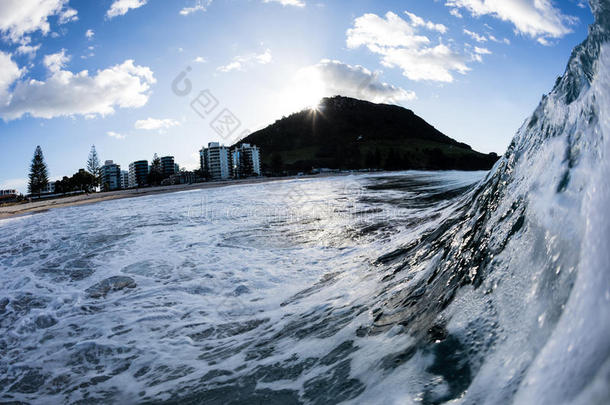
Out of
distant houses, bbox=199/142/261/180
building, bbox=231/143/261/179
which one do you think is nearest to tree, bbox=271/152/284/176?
building, bbox=231/143/261/179

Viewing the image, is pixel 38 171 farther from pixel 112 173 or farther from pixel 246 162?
pixel 112 173

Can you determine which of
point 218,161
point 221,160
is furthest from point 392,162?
point 218,161

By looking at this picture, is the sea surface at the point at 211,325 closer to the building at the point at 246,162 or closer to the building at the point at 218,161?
the building at the point at 246,162

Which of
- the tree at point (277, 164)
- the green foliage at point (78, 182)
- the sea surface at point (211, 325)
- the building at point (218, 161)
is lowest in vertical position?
the sea surface at point (211, 325)

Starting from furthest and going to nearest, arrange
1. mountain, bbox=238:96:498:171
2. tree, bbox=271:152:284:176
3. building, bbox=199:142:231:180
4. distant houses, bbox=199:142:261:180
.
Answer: building, bbox=199:142:231:180 → distant houses, bbox=199:142:261:180 → mountain, bbox=238:96:498:171 → tree, bbox=271:152:284:176

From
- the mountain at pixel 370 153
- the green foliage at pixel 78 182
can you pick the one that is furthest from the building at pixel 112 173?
the green foliage at pixel 78 182

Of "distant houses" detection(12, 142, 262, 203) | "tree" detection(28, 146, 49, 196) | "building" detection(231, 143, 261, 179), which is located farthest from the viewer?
"building" detection(231, 143, 261, 179)

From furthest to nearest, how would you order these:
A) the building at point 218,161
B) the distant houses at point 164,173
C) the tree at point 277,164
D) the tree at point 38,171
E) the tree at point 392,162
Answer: the building at point 218,161
the tree at point 277,164
the tree at point 392,162
the distant houses at point 164,173
the tree at point 38,171

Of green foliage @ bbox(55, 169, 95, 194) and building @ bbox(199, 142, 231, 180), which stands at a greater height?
building @ bbox(199, 142, 231, 180)

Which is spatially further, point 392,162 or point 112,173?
point 112,173

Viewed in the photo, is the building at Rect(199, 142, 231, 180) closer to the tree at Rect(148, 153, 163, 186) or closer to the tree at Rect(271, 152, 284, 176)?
the tree at Rect(148, 153, 163, 186)

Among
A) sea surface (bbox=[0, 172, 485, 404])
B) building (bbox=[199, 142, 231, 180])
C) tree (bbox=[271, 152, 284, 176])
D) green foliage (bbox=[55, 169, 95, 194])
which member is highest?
building (bbox=[199, 142, 231, 180])

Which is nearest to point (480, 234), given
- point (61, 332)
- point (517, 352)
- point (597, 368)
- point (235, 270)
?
point (517, 352)
